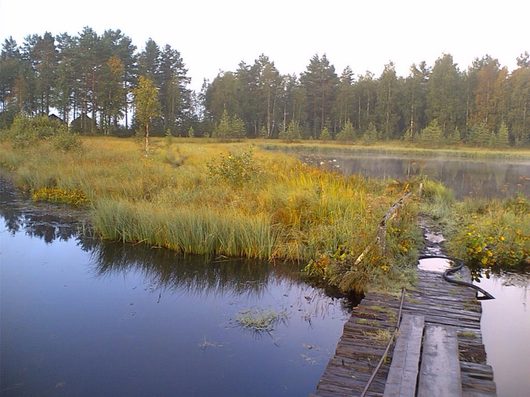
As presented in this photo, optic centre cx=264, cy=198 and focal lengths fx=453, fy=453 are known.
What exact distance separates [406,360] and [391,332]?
0.82 m

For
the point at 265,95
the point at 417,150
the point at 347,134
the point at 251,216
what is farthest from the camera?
the point at 265,95

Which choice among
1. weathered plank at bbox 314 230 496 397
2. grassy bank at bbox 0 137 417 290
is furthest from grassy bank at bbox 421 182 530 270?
weathered plank at bbox 314 230 496 397

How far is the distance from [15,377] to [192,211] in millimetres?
4697

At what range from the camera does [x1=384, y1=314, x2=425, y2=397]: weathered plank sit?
135 inches

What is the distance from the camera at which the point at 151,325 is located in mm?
5625

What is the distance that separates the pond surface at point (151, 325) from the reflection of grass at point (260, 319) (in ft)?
0.22

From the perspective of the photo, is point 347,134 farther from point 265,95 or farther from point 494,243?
point 494,243

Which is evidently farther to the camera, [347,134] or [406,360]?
[347,134]

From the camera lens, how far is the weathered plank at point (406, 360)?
342 cm

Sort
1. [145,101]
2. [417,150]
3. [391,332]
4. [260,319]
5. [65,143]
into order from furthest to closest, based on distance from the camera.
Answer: [417,150] → [145,101] → [65,143] → [260,319] → [391,332]

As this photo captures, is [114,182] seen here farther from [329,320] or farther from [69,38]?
[69,38]

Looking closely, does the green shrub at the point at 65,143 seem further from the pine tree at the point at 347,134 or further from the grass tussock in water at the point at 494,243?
the pine tree at the point at 347,134

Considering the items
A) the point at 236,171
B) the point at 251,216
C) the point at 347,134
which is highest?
the point at 347,134

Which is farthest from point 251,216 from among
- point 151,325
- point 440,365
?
point 440,365
